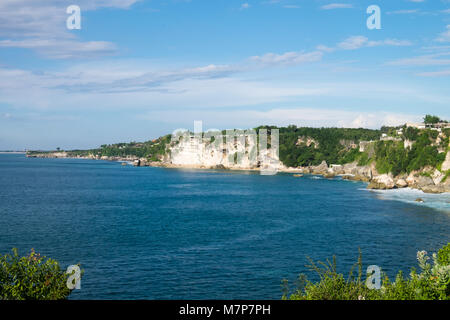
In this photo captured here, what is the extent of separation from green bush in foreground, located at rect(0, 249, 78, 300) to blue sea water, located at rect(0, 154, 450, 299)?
11.4ft

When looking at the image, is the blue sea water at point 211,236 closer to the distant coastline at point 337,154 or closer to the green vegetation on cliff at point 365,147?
the distant coastline at point 337,154

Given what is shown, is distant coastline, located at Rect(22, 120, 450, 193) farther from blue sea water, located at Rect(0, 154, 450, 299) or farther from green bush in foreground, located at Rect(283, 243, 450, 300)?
green bush in foreground, located at Rect(283, 243, 450, 300)

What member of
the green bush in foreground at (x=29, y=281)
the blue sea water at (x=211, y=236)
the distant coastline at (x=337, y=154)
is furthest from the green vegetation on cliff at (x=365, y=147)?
the green bush in foreground at (x=29, y=281)

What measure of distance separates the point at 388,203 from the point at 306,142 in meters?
88.1

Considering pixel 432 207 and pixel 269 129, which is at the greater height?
pixel 269 129

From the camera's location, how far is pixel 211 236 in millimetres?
35750

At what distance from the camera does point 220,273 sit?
2566 centimetres

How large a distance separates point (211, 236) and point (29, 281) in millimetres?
19448

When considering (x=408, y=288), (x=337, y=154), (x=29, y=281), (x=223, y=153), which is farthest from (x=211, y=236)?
(x=223, y=153)

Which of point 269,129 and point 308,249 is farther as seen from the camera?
point 269,129

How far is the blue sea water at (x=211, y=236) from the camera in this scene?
2442 cm

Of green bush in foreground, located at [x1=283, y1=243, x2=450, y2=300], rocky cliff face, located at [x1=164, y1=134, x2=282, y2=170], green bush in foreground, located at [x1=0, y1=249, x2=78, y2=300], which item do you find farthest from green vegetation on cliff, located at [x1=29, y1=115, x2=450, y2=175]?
green bush in foreground, located at [x1=0, y1=249, x2=78, y2=300]
